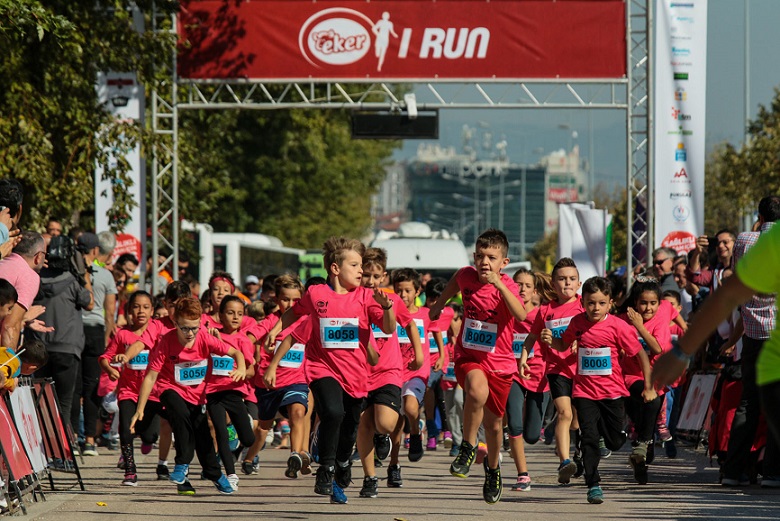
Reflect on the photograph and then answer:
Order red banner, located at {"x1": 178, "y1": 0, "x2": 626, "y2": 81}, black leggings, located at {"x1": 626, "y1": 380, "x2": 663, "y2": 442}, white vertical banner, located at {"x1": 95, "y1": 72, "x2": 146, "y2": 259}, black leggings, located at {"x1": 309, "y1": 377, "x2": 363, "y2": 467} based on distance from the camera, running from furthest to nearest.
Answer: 1. red banner, located at {"x1": 178, "y1": 0, "x2": 626, "y2": 81}
2. white vertical banner, located at {"x1": 95, "y1": 72, "x2": 146, "y2": 259}
3. black leggings, located at {"x1": 626, "y1": 380, "x2": 663, "y2": 442}
4. black leggings, located at {"x1": 309, "y1": 377, "x2": 363, "y2": 467}

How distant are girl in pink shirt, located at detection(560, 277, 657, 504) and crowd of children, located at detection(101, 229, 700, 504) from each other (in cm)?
1

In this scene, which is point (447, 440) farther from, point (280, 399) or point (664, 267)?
point (280, 399)

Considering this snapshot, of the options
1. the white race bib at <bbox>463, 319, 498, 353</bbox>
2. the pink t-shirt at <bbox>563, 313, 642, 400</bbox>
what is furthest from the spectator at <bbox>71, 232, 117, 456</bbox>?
the pink t-shirt at <bbox>563, 313, 642, 400</bbox>

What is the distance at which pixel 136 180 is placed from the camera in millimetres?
20109

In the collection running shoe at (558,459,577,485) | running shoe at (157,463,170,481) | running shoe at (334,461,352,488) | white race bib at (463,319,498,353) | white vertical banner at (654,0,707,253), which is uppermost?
white vertical banner at (654,0,707,253)

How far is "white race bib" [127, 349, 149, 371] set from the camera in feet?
42.8

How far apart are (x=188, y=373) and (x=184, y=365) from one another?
69mm

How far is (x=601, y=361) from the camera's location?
1120 cm

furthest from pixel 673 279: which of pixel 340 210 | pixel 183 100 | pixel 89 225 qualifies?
pixel 340 210

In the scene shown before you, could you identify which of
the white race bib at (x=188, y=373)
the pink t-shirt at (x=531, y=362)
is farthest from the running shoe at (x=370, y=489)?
the pink t-shirt at (x=531, y=362)

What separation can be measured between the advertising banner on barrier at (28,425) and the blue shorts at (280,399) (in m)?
2.46

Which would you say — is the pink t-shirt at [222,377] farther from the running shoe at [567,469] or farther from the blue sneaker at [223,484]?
the running shoe at [567,469]

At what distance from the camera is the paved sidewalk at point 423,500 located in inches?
392

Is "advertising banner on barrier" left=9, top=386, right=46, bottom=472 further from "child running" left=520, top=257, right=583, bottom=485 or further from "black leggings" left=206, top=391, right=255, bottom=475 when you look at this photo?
"child running" left=520, top=257, right=583, bottom=485
